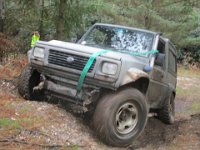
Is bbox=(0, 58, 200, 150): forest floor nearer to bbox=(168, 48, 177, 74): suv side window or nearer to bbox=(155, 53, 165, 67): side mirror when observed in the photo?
bbox=(168, 48, 177, 74): suv side window

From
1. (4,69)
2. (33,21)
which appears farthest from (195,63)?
(4,69)

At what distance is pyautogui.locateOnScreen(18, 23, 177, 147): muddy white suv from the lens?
686cm

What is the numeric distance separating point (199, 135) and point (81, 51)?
10.4 ft

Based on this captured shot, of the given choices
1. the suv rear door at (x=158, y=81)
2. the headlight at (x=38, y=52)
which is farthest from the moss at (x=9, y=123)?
the suv rear door at (x=158, y=81)

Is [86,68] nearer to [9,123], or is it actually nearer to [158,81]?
[9,123]

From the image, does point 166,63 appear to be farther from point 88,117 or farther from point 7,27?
point 7,27

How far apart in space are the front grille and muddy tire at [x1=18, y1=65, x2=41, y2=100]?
2.56 ft

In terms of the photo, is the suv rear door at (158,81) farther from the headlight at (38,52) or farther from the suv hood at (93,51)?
the headlight at (38,52)

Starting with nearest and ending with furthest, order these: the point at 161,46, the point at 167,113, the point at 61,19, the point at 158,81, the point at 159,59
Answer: the point at 159,59, the point at 158,81, the point at 161,46, the point at 167,113, the point at 61,19

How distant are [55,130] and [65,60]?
1328 millimetres

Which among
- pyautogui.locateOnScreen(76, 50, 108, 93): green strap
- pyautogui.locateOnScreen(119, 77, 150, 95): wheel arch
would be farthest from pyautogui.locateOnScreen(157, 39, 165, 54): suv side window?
pyautogui.locateOnScreen(76, 50, 108, 93): green strap

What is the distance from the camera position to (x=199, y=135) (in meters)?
8.55

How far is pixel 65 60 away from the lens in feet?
→ 24.1

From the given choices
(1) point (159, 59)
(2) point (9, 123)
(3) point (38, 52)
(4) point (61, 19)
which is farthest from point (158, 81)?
(4) point (61, 19)
